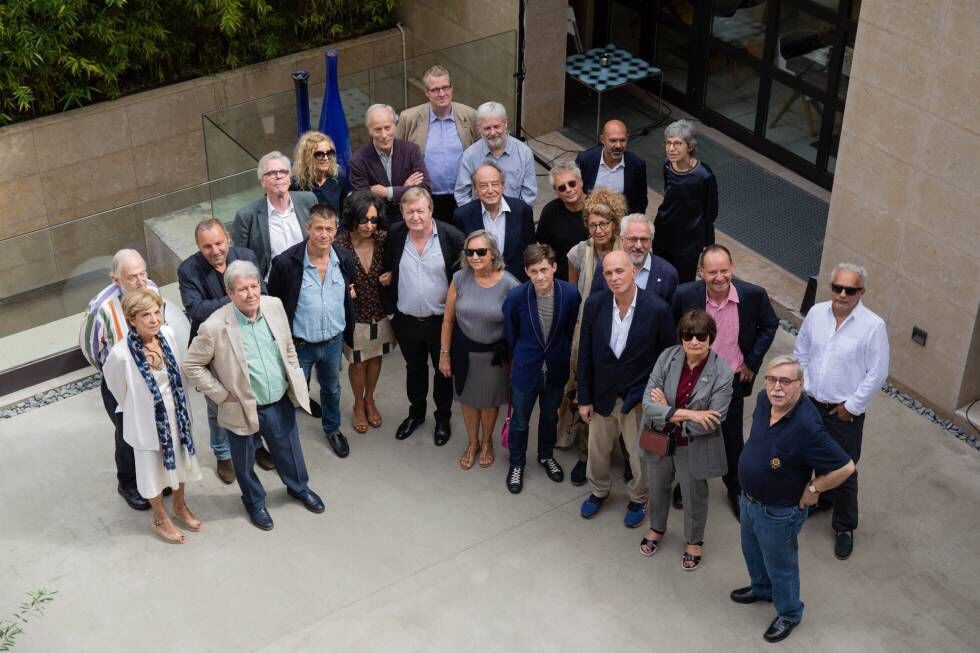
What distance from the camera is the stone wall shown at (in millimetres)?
7477

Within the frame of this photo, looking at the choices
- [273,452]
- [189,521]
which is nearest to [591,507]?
[273,452]

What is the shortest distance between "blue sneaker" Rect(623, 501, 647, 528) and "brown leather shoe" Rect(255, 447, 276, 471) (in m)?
2.19

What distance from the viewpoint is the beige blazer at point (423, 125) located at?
858 centimetres

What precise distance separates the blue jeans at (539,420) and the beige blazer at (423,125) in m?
2.12

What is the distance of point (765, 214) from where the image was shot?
10375 millimetres

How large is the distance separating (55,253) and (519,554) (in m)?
3.87

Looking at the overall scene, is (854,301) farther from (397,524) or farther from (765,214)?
(765,214)

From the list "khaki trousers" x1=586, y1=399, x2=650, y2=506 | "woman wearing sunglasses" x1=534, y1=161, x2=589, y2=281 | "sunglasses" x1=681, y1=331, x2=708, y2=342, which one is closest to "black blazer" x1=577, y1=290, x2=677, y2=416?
"khaki trousers" x1=586, y1=399, x2=650, y2=506

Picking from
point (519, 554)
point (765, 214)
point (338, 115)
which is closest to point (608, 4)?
point (765, 214)

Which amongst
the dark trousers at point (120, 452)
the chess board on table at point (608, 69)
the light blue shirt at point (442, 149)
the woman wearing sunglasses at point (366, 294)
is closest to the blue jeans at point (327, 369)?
the woman wearing sunglasses at point (366, 294)

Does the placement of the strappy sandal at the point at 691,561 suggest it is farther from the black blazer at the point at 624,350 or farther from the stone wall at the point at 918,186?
the stone wall at the point at 918,186

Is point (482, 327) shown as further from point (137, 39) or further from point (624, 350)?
point (137, 39)

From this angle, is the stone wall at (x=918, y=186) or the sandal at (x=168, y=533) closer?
the sandal at (x=168, y=533)

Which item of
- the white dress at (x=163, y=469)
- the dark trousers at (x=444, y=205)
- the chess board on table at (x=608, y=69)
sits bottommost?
the white dress at (x=163, y=469)
